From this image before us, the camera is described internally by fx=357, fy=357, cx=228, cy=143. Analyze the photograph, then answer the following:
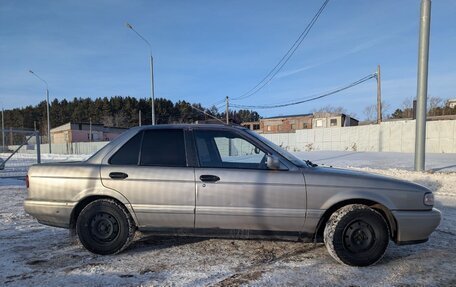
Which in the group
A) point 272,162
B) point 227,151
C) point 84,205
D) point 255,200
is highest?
point 227,151

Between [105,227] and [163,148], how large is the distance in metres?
1.26

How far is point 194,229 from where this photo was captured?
4.48 m

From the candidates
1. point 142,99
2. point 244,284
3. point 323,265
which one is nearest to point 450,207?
point 323,265

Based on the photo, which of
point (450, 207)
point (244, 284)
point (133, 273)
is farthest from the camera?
point (450, 207)

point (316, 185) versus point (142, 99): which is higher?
point (142, 99)

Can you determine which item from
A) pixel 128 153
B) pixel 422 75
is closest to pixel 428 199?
pixel 128 153

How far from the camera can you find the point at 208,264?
169 inches

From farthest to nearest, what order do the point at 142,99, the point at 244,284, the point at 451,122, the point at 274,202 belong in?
1. the point at 142,99
2. the point at 451,122
3. the point at 274,202
4. the point at 244,284

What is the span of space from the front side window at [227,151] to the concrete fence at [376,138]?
27.1 metres

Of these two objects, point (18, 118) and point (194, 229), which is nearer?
point (194, 229)

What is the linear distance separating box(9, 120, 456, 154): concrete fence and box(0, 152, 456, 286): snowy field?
24626 millimetres

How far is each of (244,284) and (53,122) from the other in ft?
346

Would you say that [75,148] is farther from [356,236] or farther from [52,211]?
[356,236]

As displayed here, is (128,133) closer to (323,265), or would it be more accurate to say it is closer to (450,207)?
(323,265)
